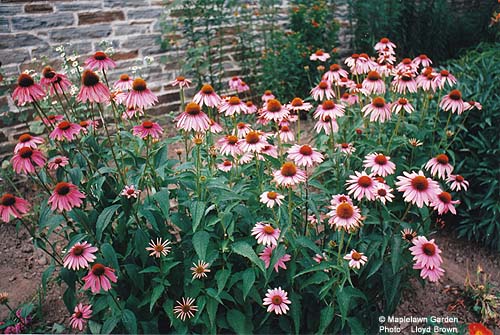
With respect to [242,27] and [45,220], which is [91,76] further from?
[242,27]

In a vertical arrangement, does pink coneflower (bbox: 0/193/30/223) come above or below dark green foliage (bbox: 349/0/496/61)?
above

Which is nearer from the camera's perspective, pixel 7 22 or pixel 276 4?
pixel 7 22

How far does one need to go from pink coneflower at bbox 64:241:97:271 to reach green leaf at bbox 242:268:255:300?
1.73ft

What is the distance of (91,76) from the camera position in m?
1.39

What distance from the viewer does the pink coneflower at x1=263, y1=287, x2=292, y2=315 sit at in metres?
1.50

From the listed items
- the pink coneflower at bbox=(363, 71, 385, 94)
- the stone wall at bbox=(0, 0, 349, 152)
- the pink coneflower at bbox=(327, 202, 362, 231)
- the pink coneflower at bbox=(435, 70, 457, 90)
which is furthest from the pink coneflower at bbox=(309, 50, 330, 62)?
the stone wall at bbox=(0, 0, 349, 152)

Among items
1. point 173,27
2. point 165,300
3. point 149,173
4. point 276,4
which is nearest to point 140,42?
point 173,27

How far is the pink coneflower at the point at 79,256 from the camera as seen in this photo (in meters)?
1.44

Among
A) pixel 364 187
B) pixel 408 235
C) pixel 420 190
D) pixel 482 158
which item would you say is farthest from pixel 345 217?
pixel 482 158

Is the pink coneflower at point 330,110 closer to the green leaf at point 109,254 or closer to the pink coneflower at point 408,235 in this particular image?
the pink coneflower at point 408,235

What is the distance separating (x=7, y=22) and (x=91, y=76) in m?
2.12

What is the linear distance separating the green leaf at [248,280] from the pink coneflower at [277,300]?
3.7 inches

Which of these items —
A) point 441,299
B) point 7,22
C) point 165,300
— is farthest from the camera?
point 7,22

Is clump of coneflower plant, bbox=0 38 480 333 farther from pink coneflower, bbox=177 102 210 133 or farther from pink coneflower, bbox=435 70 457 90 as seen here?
pink coneflower, bbox=435 70 457 90
